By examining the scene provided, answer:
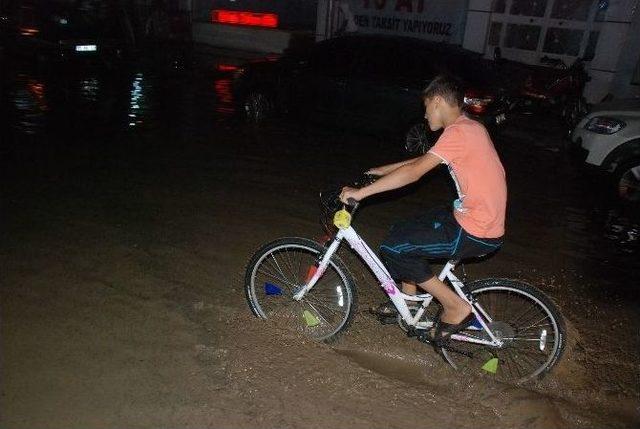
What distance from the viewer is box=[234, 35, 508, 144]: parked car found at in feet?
25.7

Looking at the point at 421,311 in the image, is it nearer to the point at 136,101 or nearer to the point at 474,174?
the point at 474,174

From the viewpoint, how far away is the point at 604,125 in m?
6.74

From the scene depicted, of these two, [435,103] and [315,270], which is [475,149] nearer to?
[435,103]

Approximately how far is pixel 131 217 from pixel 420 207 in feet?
11.2

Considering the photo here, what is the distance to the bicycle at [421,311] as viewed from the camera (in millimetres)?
3264

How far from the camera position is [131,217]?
5.45 metres

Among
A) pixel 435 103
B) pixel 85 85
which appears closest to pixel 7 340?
pixel 435 103

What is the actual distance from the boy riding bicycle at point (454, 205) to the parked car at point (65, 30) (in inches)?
415

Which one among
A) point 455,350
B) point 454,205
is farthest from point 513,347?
point 454,205

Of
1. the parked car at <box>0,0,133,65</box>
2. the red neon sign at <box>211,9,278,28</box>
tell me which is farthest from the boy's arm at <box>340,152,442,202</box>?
the red neon sign at <box>211,9,278,28</box>

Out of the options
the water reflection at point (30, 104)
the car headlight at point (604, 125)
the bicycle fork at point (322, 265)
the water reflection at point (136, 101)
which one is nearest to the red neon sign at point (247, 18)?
the water reflection at point (136, 101)

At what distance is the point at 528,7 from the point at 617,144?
9446 mm

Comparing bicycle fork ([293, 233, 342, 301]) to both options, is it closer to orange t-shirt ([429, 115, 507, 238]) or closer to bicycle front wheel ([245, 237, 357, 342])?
bicycle front wheel ([245, 237, 357, 342])

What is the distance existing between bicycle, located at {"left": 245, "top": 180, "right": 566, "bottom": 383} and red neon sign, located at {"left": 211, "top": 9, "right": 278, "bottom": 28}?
1823 cm
